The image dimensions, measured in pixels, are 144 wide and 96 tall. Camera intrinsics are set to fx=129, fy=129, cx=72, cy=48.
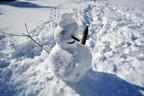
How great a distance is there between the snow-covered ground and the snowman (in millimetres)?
Answer: 300

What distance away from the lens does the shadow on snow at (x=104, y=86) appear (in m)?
1.73

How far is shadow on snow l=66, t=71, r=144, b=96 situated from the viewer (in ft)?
5.68

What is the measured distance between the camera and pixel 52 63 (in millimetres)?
1648

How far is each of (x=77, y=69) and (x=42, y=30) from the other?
190 cm

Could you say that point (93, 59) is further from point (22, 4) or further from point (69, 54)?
point (22, 4)

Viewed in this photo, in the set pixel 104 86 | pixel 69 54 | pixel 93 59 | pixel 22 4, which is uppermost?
pixel 22 4

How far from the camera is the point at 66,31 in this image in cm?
131

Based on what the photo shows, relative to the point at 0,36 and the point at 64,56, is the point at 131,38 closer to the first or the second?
the point at 64,56

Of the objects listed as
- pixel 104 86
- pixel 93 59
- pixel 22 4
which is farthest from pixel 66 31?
pixel 22 4

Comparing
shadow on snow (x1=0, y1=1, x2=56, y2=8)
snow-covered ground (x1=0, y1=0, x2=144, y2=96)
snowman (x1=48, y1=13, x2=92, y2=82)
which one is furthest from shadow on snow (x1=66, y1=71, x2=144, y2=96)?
shadow on snow (x1=0, y1=1, x2=56, y2=8)

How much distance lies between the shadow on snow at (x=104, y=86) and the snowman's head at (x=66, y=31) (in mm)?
675

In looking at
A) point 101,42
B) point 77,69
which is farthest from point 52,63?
point 101,42

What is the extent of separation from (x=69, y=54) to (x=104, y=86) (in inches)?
29.3

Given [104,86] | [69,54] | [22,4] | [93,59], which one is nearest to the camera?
[69,54]
